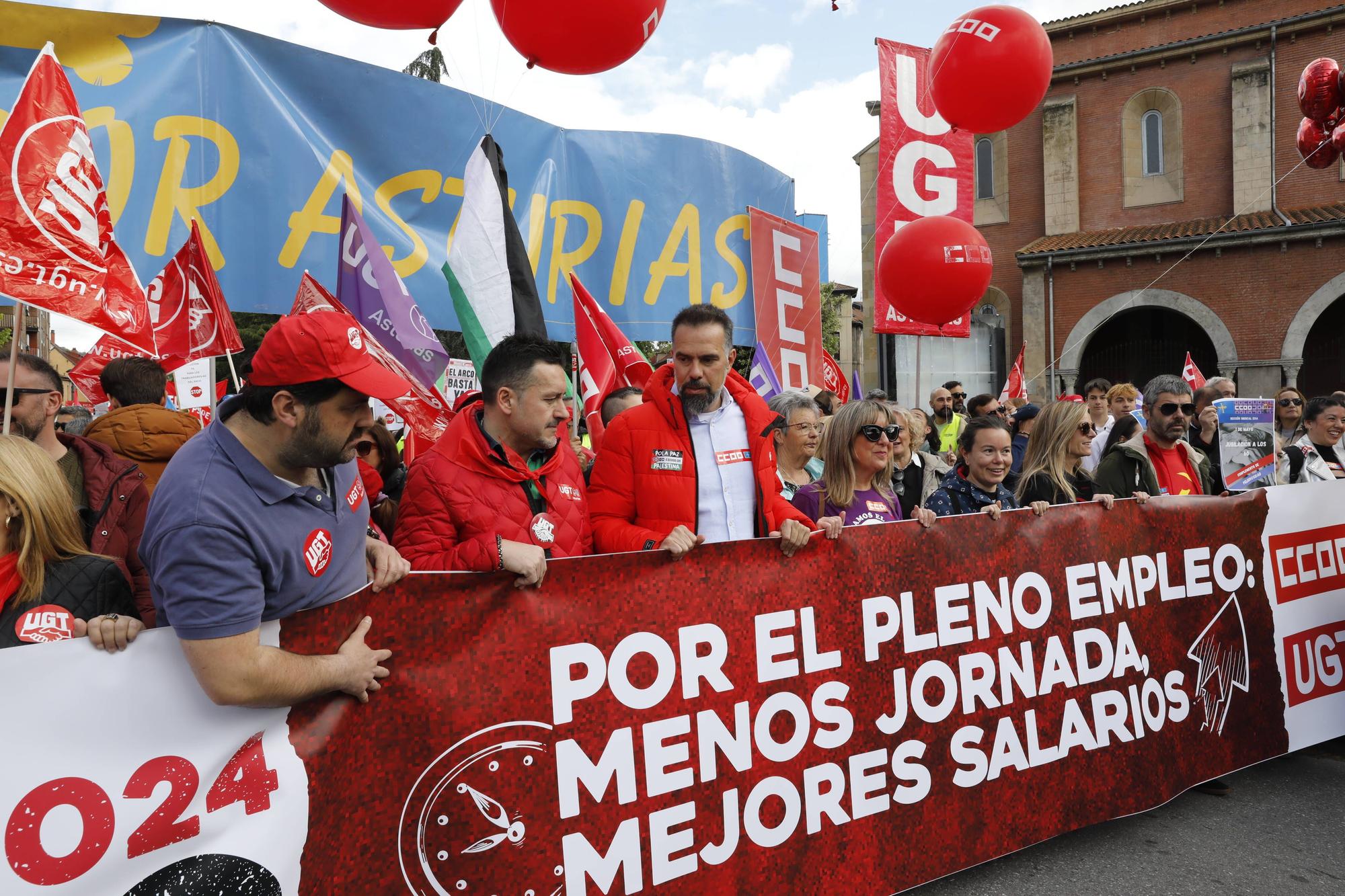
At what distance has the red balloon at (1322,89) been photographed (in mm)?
8273

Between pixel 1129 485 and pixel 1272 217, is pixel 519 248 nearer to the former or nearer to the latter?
pixel 1129 485

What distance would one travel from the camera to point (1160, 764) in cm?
366

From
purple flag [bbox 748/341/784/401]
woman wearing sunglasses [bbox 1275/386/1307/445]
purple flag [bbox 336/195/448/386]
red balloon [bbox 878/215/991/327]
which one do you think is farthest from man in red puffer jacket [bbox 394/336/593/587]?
woman wearing sunglasses [bbox 1275/386/1307/445]

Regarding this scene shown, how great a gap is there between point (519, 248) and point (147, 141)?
2.04 metres

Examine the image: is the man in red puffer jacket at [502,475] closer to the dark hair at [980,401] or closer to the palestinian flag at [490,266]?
the palestinian flag at [490,266]

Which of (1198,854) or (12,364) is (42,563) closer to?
(12,364)

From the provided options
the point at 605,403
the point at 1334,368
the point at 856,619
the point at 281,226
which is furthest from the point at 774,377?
the point at 1334,368

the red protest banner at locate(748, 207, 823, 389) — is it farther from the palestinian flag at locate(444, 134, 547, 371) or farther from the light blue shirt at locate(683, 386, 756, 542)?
the light blue shirt at locate(683, 386, 756, 542)

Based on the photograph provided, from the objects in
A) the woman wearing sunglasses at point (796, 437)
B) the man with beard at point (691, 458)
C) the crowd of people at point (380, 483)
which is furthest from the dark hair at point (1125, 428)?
the man with beard at point (691, 458)

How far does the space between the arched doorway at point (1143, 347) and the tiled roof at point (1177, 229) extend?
1.80 meters

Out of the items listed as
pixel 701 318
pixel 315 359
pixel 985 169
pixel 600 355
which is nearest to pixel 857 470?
pixel 701 318

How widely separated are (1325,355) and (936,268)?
61.8 ft

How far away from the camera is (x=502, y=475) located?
2936 mm

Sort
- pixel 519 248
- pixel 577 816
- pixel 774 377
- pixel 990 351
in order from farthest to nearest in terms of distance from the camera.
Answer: pixel 990 351
pixel 774 377
pixel 519 248
pixel 577 816
